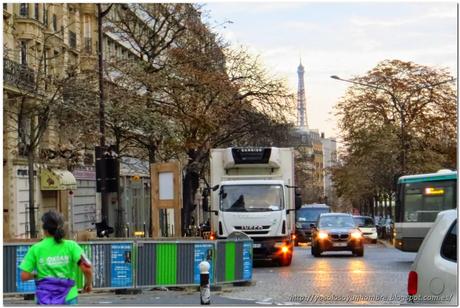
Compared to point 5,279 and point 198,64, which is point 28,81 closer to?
point 198,64

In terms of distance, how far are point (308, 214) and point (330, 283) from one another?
3172 cm

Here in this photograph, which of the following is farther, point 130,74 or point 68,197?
point 68,197

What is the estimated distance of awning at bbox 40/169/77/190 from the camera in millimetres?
36719

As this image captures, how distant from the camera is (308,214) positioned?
50375 mm

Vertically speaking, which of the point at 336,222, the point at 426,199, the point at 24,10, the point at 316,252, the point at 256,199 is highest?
the point at 24,10

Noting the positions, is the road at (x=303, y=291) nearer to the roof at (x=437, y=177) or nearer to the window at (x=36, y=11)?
the roof at (x=437, y=177)

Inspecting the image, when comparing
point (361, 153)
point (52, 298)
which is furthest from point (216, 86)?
point (52, 298)

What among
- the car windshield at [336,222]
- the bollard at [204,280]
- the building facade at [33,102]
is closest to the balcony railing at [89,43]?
the building facade at [33,102]

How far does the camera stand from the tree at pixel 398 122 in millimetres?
59938

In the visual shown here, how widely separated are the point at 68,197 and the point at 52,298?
3468 cm

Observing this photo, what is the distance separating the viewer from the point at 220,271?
1770 centimetres

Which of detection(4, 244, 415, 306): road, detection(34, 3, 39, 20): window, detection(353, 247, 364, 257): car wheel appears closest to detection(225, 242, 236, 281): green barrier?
detection(4, 244, 415, 306): road

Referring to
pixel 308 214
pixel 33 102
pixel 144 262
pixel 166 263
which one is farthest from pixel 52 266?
pixel 308 214

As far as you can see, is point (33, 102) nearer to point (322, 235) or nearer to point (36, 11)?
point (36, 11)
